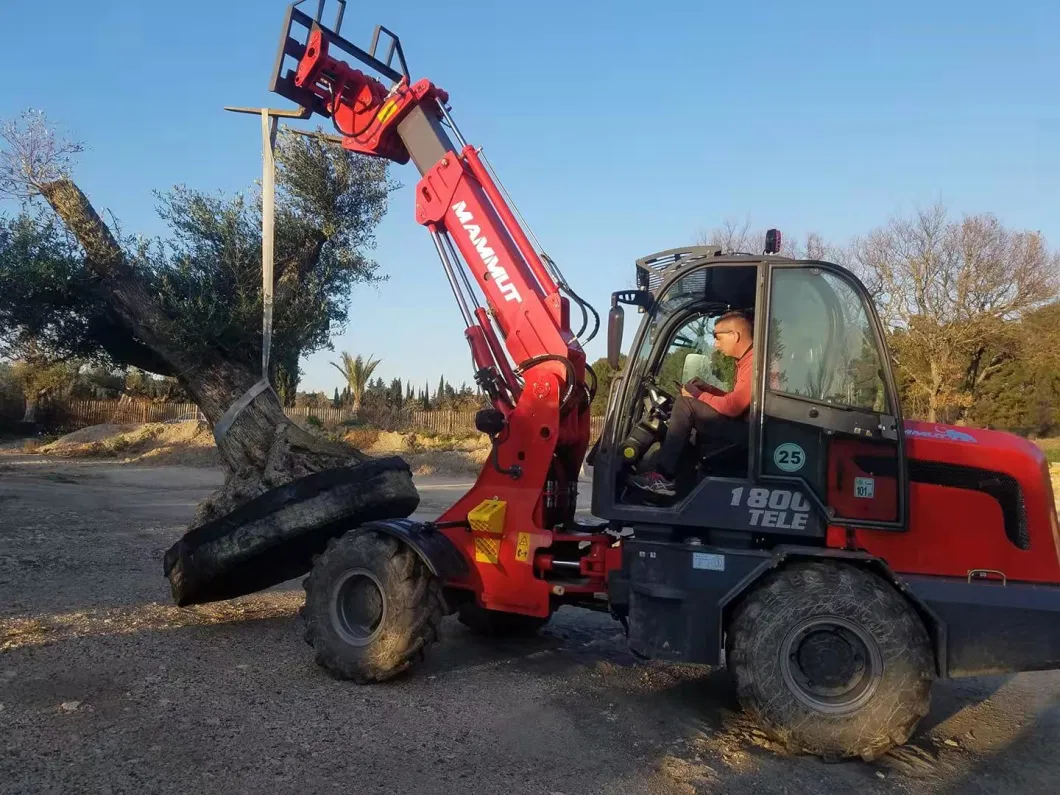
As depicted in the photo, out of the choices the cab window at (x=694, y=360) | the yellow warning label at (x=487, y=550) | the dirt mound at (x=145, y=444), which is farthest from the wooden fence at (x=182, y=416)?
the cab window at (x=694, y=360)

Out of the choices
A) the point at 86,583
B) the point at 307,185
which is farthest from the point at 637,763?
the point at 307,185

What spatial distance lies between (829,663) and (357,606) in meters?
2.95

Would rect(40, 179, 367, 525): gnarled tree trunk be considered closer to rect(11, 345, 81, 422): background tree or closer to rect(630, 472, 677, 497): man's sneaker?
rect(630, 472, 677, 497): man's sneaker

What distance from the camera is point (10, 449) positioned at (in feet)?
104

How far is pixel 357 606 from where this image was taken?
18.6 ft

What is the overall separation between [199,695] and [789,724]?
3.33m

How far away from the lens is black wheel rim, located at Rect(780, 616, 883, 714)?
450 centimetres

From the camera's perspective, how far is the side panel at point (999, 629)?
4.41 m

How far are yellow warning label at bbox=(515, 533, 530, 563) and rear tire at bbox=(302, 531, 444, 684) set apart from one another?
0.55 metres

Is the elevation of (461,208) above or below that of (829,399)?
above

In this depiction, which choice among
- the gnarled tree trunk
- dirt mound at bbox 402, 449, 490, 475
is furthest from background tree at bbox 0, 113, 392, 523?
dirt mound at bbox 402, 449, 490, 475

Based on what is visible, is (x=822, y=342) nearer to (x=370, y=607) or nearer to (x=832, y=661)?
(x=832, y=661)

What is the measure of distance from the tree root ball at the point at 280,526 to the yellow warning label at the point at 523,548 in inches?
45.3

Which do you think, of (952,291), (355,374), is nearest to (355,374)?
(355,374)
